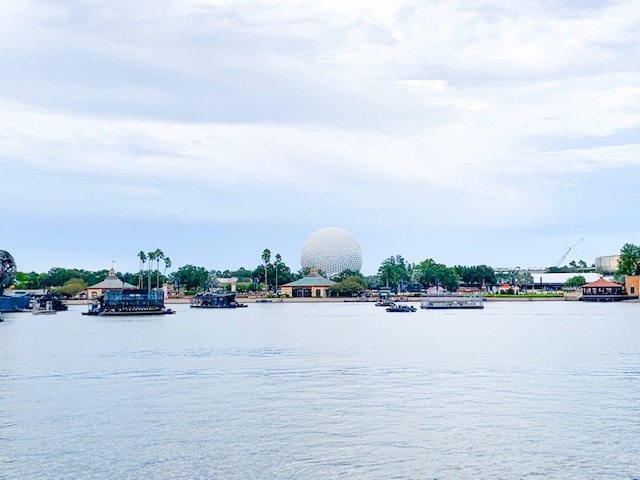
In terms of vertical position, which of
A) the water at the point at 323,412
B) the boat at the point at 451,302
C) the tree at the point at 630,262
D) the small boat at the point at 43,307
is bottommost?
the water at the point at 323,412

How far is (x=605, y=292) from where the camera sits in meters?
176

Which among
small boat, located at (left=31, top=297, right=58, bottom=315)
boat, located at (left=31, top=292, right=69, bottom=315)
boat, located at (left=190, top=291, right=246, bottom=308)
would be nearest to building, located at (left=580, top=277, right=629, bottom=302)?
boat, located at (left=190, top=291, right=246, bottom=308)

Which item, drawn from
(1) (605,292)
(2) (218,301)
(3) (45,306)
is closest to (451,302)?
(2) (218,301)

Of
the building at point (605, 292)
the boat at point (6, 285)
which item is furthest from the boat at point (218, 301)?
the building at point (605, 292)

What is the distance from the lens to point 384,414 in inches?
1270

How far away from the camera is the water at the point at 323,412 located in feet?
81.5

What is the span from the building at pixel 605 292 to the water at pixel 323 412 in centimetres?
11826

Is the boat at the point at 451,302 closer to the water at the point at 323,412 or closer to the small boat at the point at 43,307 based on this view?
the small boat at the point at 43,307

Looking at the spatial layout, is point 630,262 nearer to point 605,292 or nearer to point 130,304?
point 605,292

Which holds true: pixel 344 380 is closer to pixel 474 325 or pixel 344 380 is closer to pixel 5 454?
pixel 5 454

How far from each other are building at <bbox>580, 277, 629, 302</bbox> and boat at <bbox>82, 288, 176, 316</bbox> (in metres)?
93.7

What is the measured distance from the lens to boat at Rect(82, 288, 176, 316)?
5167 inches

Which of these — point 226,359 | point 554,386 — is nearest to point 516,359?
point 554,386

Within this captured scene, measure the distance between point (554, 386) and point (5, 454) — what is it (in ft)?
83.5
